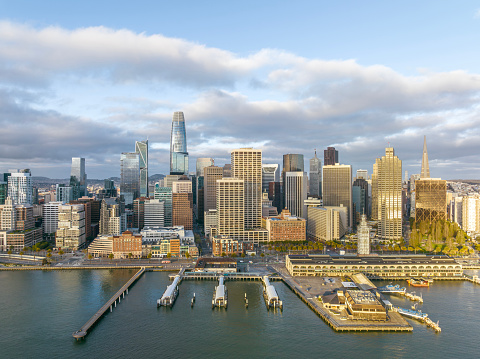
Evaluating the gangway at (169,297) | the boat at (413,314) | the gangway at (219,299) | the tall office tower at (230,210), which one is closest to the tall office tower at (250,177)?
the tall office tower at (230,210)

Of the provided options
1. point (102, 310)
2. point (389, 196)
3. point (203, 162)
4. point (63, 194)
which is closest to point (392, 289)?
point (102, 310)

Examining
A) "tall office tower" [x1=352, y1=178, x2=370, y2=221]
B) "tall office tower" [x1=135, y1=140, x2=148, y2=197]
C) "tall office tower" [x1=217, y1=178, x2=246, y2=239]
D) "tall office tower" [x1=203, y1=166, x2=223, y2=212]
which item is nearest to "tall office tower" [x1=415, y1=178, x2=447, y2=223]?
"tall office tower" [x1=352, y1=178, x2=370, y2=221]

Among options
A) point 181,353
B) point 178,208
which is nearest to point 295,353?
point 181,353

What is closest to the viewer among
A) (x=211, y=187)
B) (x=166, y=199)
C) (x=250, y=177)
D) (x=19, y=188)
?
(x=250, y=177)

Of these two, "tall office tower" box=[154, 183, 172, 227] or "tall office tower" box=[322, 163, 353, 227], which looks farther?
"tall office tower" box=[322, 163, 353, 227]

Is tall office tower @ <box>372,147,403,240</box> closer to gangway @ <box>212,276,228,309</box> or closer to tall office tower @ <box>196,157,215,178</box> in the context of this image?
gangway @ <box>212,276,228,309</box>

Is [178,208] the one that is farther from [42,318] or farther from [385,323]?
[385,323]

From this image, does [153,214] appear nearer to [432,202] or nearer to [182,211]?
[182,211]
